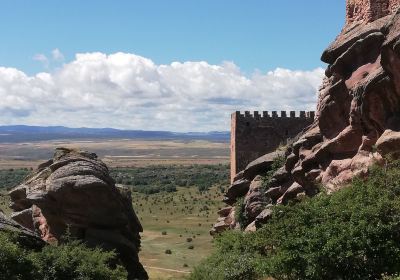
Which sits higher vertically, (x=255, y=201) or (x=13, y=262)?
(x=255, y=201)

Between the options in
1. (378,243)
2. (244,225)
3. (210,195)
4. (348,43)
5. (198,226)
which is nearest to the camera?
(378,243)

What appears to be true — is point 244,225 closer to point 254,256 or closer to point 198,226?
Answer: point 254,256

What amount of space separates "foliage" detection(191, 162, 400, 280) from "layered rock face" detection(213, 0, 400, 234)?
269 cm

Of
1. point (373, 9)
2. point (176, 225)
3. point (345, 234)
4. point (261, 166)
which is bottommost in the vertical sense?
point (176, 225)

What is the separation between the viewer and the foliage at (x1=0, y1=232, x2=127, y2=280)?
23062 mm

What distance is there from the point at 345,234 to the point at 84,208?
60.7ft

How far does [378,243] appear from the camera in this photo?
18.2 m

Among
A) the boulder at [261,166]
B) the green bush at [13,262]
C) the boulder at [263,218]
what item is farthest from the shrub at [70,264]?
the boulder at [261,166]

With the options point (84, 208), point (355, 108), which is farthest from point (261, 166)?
point (355, 108)

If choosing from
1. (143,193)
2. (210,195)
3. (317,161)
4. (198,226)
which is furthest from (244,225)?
(143,193)

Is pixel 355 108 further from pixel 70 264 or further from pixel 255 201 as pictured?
pixel 70 264

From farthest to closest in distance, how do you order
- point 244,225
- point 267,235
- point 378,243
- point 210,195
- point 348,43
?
point 210,195 < point 244,225 < point 348,43 < point 267,235 < point 378,243

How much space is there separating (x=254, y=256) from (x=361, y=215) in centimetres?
771

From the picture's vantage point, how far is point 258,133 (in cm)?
5319
